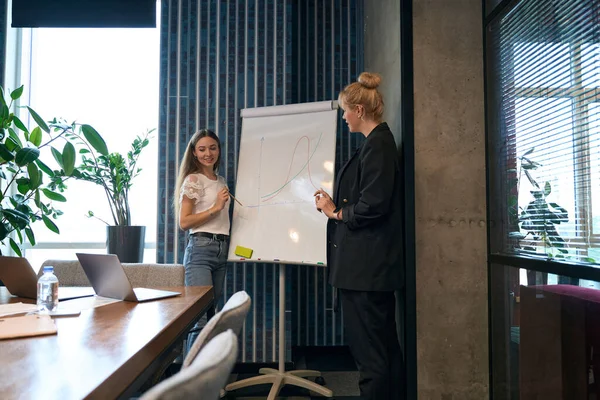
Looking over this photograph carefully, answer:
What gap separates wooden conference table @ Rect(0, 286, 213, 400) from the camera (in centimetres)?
73

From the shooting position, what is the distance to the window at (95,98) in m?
3.89

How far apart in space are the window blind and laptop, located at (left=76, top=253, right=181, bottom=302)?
4.49 feet

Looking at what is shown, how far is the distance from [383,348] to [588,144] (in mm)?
1223

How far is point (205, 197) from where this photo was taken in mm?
3006

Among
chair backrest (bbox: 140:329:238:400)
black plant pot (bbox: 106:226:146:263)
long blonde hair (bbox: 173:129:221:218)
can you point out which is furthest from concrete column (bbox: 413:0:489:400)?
chair backrest (bbox: 140:329:238:400)

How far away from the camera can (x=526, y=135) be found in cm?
204

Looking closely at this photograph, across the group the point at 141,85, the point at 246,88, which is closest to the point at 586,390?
the point at 246,88

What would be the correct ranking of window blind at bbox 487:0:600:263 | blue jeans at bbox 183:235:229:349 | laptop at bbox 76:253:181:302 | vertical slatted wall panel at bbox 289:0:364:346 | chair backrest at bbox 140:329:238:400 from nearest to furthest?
chair backrest at bbox 140:329:238:400 < laptop at bbox 76:253:181:302 < window blind at bbox 487:0:600:263 < blue jeans at bbox 183:235:229:349 < vertical slatted wall panel at bbox 289:0:364:346

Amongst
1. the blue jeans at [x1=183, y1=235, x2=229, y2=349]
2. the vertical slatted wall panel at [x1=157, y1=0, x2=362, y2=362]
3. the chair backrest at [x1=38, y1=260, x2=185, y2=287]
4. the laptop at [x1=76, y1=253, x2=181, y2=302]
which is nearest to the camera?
the laptop at [x1=76, y1=253, x2=181, y2=302]

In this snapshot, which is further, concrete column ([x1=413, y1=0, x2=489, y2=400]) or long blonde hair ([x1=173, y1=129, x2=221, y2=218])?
long blonde hair ([x1=173, y1=129, x2=221, y2=218])

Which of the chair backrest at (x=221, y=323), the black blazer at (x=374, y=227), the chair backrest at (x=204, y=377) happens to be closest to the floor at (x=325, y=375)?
Answer: the black blazer at (x=374, y=227)

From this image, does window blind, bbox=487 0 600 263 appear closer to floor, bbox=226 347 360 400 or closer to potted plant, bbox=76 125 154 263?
floor, bbox=226 347 360 400

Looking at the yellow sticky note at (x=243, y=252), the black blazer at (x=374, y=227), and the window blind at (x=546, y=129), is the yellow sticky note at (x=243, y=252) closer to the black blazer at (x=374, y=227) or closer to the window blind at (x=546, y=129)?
the black blazer at (x=374, y=227)

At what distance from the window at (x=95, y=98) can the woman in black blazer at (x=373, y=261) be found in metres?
2.05
